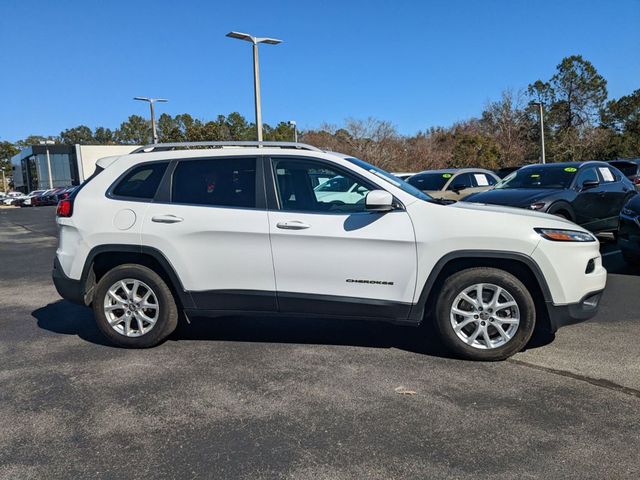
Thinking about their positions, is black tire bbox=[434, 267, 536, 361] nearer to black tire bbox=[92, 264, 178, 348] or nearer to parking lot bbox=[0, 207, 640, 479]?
parking lot bbox=[0, 207, 640, 479]

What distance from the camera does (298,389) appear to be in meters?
3.93

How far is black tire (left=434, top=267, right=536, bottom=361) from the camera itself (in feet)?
14.0

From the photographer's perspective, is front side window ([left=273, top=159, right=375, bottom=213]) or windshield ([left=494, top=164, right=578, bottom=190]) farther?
windshield ([left=494, top=164, right=578, bottom=190])

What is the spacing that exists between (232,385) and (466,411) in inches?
68.3

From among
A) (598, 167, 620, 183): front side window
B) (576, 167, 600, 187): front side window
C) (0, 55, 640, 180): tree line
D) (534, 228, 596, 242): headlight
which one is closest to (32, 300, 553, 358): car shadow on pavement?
(534, 228, 596, 242): headlight

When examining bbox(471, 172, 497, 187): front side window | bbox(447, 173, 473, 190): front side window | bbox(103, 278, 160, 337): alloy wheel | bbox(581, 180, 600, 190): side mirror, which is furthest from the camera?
bbox(471, 172, 497, 187): front side window

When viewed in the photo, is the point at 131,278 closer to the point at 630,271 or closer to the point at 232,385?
the point at 232,385

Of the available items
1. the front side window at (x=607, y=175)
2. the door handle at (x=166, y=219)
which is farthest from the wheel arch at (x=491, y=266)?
the front side window at (x=607, y=175)

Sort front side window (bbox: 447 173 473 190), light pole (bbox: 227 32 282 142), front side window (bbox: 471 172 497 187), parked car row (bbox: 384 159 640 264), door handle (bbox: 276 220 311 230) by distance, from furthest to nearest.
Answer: light pole (bbox: 227 32 282 142) → front side window (bbox: 471 172 497 187) → front side window (bbox: 447 173 473 190) → parked car row (bbox: 384 159 640 264) → door handle (bbox: 276 220 311 230)

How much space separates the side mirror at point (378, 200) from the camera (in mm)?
4215

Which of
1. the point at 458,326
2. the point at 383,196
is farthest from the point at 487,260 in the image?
the point at 383,196

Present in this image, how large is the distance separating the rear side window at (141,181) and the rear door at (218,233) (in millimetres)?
149

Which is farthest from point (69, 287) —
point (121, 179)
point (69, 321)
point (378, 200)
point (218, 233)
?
point (378, 200)

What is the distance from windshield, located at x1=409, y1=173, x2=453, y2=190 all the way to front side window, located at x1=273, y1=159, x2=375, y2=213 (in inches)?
378
